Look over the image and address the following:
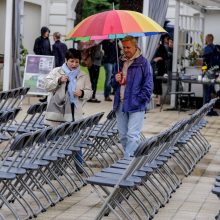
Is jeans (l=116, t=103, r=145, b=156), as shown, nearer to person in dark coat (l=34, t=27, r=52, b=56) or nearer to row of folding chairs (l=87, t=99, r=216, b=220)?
row of folding chairs (l=87, t=99, r=216, b=220)

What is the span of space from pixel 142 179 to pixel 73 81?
263 cm

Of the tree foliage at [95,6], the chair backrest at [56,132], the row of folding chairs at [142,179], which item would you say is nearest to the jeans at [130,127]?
the row of folding chairs at [142,179]

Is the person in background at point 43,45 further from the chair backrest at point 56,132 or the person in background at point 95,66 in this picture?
the chair backrest at point 56,132

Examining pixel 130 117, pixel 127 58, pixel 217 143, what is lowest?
pixel 217 143

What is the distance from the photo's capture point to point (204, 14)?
23.3m

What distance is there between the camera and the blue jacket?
34.0ft

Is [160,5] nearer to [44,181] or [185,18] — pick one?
[185,18]

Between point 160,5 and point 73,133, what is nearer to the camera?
point 73,133

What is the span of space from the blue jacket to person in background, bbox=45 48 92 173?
568mm

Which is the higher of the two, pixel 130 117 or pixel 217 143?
pixel 130 117

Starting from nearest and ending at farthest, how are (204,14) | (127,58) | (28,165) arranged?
(28,165) < (127,58) < (204,14)

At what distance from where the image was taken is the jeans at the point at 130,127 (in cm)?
Result: 1043

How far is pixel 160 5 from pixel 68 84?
9.31m

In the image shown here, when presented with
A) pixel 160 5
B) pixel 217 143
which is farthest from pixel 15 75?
pixel 217 143
